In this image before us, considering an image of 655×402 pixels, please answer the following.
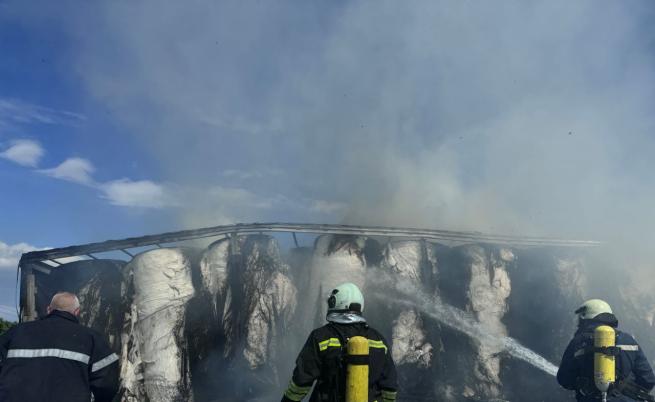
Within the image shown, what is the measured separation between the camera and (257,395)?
14.1 m

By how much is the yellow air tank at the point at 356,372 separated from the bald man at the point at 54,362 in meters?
2.45

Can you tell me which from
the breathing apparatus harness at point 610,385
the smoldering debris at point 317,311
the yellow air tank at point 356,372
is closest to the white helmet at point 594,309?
the breathing apparatus harness at point 610,385

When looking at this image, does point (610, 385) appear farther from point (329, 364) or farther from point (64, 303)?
point (64, 303)

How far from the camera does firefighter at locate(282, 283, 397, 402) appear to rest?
4785mm

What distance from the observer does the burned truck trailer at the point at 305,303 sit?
1412cm

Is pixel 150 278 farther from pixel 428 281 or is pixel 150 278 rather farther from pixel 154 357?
pixel 428 281

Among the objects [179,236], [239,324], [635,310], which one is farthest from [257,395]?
[635,310]

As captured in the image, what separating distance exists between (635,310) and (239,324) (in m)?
12.5

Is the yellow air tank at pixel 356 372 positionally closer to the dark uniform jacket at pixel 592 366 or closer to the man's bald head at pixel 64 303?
the man's bald head at pixel 64 303

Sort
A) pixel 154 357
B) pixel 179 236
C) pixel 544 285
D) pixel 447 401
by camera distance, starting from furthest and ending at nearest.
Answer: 1. pixel 544 285
2. pixel 179 236
3. pixel 447 401
4. pixel 154 357

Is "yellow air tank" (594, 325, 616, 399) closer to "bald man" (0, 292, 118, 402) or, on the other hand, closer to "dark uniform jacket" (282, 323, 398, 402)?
"dark uniform jacket" (282, 323, 398, 402)

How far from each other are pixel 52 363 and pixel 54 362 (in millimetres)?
18

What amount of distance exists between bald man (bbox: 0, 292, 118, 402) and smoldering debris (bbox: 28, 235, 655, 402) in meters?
8.70

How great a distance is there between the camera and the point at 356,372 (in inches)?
185
